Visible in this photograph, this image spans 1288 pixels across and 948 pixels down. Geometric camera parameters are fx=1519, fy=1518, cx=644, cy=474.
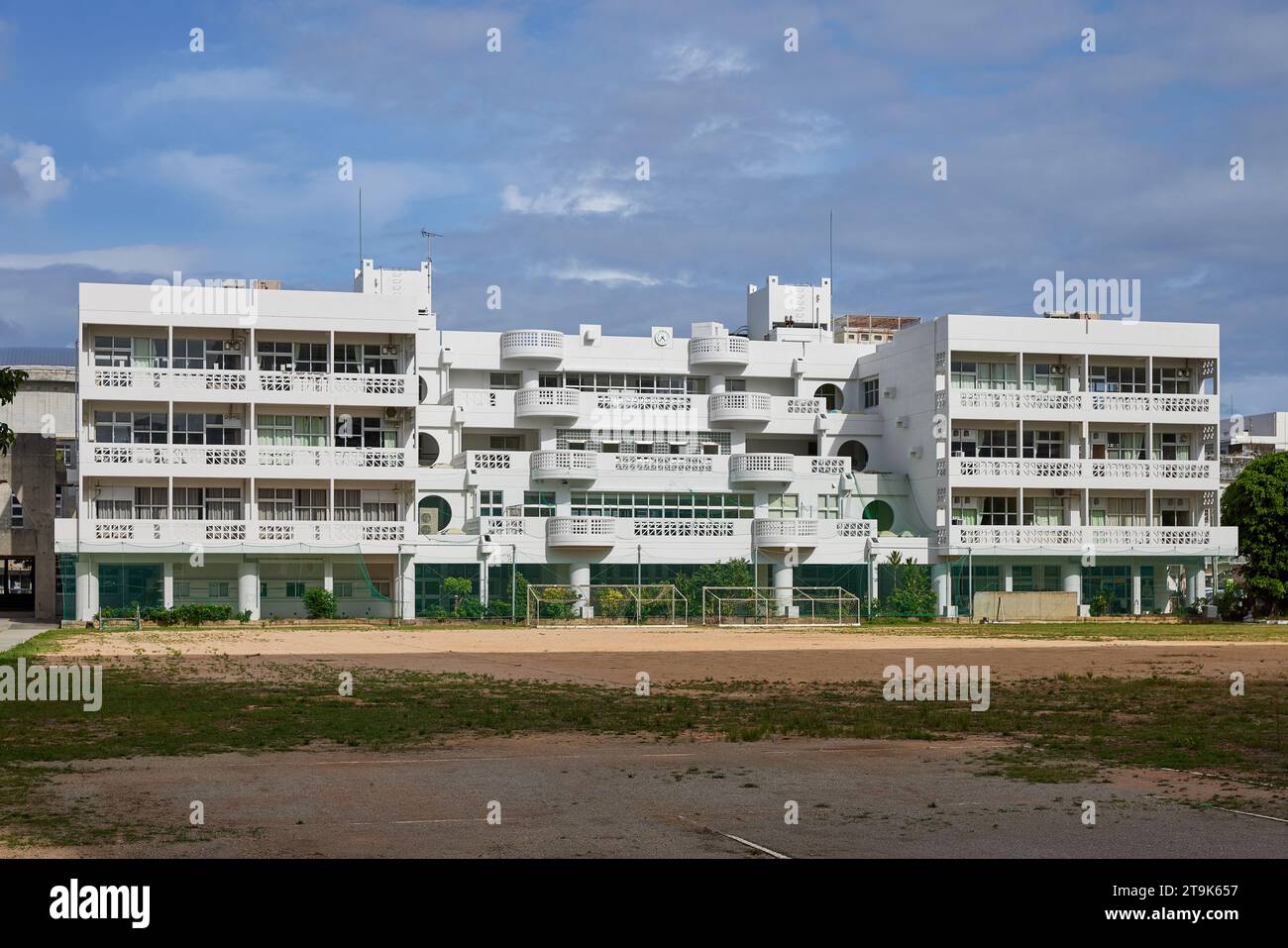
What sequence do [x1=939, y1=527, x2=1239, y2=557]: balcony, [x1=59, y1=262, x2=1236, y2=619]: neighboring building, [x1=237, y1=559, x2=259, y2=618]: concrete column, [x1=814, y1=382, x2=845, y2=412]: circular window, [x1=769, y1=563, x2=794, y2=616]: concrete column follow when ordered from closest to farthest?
[x1=237, y1=559, x2=259, y2=618]: concrete column → [x1=59, y1=262, x2=1236, y2=619]: neighboring building → [x1=769, y1=563, x2=794, y2=616]: concrete column → [x1=939, y1=527, x2=1239, y2=557]: balcony → [x1=814, y1=382, x2=845, y2=412]: circular window

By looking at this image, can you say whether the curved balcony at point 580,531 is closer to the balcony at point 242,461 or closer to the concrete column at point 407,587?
the concrete column at point 407,587

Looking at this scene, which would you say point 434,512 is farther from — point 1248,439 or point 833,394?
point 1248,439

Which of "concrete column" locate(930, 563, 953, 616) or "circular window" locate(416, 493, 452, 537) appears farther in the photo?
"concrete column" locate(930, 563, 953, 616)

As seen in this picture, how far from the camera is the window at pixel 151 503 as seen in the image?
68.4 m

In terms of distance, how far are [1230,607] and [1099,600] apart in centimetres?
628

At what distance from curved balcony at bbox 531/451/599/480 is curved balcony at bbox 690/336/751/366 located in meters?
9.62

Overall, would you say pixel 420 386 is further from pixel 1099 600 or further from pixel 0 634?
pixel 1099 600

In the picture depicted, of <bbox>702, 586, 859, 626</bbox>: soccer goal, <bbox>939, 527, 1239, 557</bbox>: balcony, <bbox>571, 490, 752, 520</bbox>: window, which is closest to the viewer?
<bbox>702, 586, 859, 626</bbox>: soccer goal

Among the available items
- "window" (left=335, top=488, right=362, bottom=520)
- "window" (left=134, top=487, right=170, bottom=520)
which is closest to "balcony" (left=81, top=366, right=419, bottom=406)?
"window" (left=134, top=487, right=170, bottom=520)

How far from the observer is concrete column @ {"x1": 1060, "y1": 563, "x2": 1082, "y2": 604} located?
76938mm

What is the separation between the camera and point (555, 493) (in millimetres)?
75625

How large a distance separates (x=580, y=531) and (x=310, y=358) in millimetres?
15154

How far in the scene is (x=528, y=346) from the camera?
77625 millimetres

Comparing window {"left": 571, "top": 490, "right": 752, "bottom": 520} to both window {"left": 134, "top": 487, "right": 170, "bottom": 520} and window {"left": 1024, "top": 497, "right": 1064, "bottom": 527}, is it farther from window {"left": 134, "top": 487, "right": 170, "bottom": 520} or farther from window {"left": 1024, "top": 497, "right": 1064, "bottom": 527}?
window {"left": 134, "top": 487, "right": 170, "bottom": 520}
